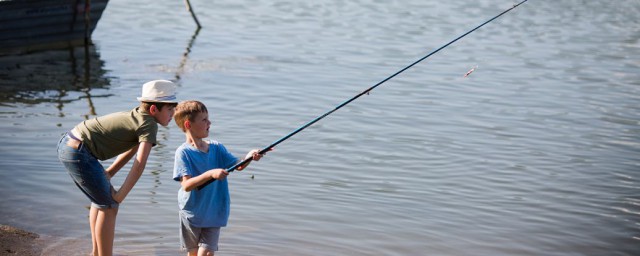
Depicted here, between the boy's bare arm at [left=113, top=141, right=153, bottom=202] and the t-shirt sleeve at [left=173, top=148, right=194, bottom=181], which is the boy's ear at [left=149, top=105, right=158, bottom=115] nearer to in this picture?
the boy's bare arm at [left=113, top=141, right=153, bottom=202]

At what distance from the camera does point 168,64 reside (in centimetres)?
1541

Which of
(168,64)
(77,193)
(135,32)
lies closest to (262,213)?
(77,193)

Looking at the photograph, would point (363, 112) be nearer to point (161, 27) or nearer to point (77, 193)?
point (77, 193)

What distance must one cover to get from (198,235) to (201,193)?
0.79 feet

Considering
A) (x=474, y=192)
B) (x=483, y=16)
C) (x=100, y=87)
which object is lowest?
(x=483, y=16)

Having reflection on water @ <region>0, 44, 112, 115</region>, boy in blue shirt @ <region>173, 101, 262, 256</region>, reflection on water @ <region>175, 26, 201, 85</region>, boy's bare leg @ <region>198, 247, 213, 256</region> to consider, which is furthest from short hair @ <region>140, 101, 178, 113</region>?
reflection on water @ <region>175, 26, 201, 85</region>

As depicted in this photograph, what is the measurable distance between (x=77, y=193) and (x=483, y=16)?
50.3 feet

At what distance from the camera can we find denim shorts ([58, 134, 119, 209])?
16.9 feet

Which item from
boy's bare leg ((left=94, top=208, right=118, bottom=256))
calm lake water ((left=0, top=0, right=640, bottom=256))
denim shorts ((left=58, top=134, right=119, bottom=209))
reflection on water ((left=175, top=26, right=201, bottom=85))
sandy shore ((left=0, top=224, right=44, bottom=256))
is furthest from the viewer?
reflection on water ((left=175, top=26, right=201, bottom=85))

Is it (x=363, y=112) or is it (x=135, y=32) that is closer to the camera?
(x=363, y=112)

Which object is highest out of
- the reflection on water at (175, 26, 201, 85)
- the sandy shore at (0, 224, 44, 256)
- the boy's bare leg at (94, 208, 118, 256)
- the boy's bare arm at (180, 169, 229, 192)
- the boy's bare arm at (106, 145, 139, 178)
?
the boy's bare arm at (180, 169, 229, 192)

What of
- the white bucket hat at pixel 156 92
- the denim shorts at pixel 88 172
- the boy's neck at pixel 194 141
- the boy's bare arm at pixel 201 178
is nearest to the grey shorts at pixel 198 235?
the boy's bare arm at pixel 201 178

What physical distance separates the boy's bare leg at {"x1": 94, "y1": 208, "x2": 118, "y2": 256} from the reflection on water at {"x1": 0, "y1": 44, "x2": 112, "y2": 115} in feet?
20.2

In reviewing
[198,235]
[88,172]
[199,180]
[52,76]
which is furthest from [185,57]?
[199,180]
